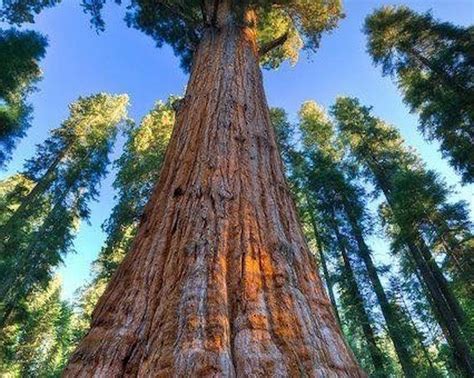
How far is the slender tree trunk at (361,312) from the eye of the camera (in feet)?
44.0

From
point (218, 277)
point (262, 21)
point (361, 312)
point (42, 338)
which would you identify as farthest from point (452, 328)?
point (42, 338)

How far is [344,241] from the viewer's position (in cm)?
1697

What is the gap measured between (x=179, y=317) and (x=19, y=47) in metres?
17.2

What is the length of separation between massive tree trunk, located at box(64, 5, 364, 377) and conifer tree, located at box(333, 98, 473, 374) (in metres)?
13.8

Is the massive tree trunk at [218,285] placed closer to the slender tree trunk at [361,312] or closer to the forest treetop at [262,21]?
the forest treetop at [262,21]

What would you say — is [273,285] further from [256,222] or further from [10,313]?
[10,313]

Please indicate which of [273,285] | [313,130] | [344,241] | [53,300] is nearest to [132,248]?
[273,285]

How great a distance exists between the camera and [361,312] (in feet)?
47.1

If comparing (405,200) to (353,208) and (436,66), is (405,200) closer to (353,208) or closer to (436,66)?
(353,208)

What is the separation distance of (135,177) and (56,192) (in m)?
8.24

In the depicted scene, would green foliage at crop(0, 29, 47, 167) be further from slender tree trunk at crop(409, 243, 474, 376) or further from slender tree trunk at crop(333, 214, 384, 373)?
slender tree trunk at crop(409, 243, 474, 376)

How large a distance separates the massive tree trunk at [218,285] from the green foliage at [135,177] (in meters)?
11.0

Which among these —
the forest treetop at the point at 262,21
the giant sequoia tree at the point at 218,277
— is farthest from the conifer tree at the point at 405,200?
the giant sequoia tree at the point at 218,277

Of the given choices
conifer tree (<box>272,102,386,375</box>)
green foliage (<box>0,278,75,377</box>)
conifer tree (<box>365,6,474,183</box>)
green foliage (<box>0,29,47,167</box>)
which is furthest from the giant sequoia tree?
green foliage (<box>0,278,75,377</box>)
